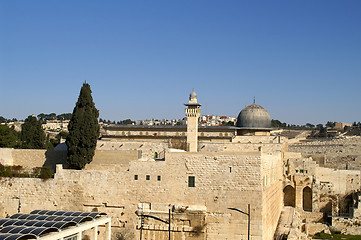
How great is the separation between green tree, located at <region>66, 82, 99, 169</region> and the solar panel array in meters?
5.29

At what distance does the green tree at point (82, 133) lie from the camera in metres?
27.5

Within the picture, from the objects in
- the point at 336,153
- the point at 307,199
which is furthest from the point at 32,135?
the point at 336,153

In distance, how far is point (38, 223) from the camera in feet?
64.7

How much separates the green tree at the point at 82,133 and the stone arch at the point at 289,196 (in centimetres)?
1464

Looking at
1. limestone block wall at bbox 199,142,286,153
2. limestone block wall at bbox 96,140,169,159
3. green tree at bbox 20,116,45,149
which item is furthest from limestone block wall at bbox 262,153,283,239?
green tree at bbox 20,116,45,149

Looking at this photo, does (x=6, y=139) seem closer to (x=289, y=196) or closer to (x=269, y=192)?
(x=289, y=196)

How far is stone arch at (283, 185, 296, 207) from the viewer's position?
113ft

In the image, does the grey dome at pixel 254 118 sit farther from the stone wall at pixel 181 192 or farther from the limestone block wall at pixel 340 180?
the stone wall at pixel 181 192

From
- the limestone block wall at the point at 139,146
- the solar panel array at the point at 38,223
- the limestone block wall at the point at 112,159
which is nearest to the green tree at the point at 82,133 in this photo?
the limestone block wall at the point at 112,159

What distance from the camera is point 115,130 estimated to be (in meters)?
39.1

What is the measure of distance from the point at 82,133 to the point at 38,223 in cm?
870

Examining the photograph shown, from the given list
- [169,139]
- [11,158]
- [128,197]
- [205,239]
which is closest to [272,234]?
[205,239]

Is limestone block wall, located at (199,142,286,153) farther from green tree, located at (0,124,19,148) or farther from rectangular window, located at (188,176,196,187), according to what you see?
green tree, located at (0,124,19,148)

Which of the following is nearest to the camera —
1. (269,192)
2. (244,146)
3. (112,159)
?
(269,192)
